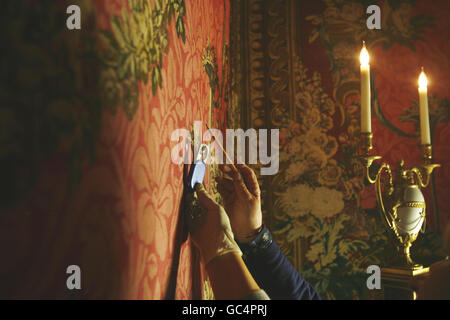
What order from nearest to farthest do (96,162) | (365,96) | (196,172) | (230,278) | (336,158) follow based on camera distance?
(96,162)
(230,278)
(196,172)
(365,96)
(336,158)

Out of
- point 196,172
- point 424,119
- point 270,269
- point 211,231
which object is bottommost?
point 270,269

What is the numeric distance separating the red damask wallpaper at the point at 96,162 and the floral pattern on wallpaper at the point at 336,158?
830 millimetres

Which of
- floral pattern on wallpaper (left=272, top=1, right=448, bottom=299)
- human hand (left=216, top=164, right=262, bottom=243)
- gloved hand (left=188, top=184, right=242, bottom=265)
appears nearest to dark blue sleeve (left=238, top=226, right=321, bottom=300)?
human hand (left=216, top=164, right=262, bottom=243)

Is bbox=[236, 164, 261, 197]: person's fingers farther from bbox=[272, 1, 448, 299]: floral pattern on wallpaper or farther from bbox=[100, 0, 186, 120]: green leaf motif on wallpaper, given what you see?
bbox=[272, 1, 448, 299]: floral pattern on wallpaper

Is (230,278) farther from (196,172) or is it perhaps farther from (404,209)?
(404,209)

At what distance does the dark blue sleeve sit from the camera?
84 cm

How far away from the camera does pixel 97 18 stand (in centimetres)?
41

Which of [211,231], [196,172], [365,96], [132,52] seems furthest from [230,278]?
[365,96]

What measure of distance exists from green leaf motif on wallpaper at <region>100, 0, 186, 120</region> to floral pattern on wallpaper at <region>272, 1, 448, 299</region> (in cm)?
88

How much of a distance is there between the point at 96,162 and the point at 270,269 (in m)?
0.55

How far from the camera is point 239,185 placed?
0.84 meters

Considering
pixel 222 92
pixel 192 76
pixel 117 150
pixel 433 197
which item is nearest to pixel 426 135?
pixel 433 197

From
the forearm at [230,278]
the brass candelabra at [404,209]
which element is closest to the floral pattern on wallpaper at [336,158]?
the brass candelabra at [404,209]
